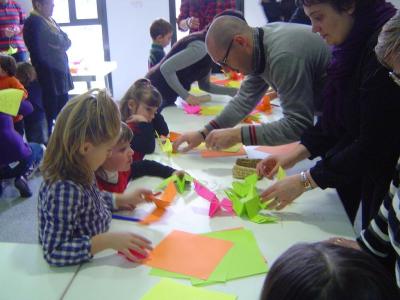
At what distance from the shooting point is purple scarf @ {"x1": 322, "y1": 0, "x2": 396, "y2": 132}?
4.53 ft

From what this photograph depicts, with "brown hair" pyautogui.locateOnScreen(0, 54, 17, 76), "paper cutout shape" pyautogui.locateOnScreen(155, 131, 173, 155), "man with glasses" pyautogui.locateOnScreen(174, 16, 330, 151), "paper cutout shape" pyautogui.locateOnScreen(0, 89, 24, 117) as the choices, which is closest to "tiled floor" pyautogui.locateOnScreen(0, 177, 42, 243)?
"paper cutout shape" pyautogui.locateOnScreen(0, 89, 24, 117)

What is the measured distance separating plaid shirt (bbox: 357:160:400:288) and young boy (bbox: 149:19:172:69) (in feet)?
10.2

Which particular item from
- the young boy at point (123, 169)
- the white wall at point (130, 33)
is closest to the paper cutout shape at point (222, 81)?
the young boy at point (123, 169)

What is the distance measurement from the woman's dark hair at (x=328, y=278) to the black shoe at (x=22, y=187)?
3.19 metres

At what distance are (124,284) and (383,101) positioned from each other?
2.98 feet

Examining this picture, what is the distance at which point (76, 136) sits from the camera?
1274mm

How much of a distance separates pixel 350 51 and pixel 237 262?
0.78m

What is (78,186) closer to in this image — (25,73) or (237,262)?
(237,262)

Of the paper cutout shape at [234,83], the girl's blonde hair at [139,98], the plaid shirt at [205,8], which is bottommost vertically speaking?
the paper cutout shape at [234,83]

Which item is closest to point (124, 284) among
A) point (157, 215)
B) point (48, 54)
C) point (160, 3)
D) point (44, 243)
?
point (44, 243)

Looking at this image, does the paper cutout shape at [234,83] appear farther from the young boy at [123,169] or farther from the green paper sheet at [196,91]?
the young boy at [123,169]

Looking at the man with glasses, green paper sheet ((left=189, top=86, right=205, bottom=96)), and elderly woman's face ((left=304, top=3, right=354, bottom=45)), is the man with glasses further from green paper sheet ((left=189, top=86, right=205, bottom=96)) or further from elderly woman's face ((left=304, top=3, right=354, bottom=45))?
green paper sheet ((left=189, top=86, right=205, bottom=96))

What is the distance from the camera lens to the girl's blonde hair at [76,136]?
127 cm

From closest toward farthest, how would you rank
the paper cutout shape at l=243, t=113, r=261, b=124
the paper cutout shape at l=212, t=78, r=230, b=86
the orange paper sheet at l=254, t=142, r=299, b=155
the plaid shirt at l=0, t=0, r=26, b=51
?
the orange paper sheet at l=254, t=142, r=299, b=155
the paper cutout shape at l=243, t=113, r=261, b=124
the paper cutout shape at l=212, t=78, r=230, b=86
the plaid shirt at l=0, t=0, r=26, b=51
